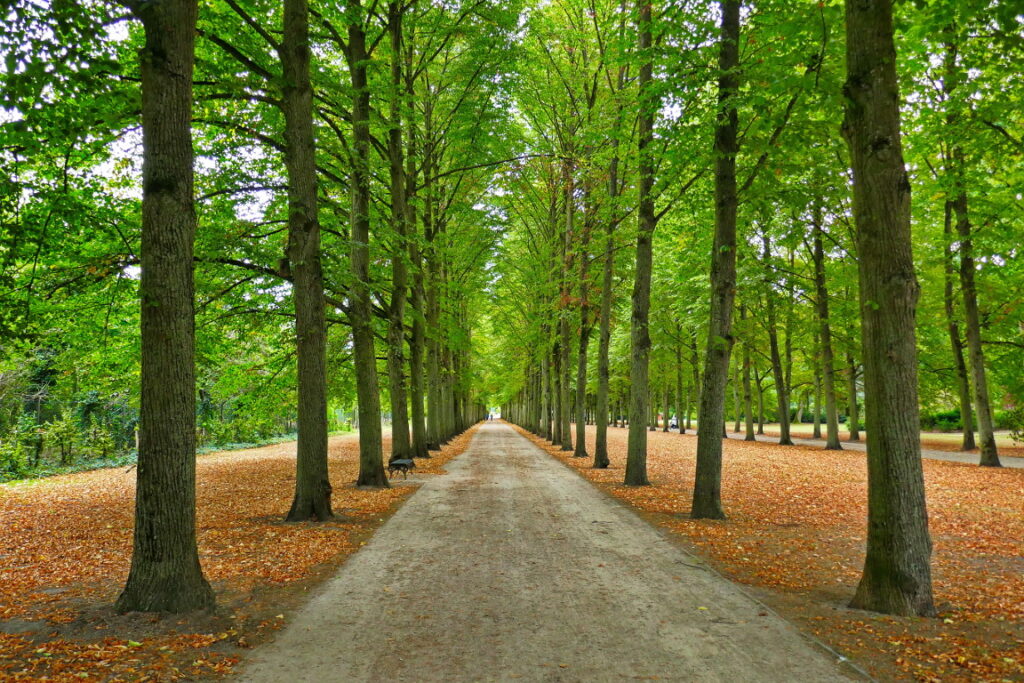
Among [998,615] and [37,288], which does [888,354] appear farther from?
[37,288]

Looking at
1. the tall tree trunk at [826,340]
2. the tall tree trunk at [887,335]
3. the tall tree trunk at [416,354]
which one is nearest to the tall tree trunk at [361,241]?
the tall tree trunk at [416,354]

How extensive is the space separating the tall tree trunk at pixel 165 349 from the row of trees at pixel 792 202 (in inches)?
254

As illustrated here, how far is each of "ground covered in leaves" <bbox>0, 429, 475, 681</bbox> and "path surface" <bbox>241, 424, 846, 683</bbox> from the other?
1.53 ft

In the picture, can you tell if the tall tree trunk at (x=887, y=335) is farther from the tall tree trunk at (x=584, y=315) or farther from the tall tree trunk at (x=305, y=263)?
the tall tree trunk at (x=584, y=315)

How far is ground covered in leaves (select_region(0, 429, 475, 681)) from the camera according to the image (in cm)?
418

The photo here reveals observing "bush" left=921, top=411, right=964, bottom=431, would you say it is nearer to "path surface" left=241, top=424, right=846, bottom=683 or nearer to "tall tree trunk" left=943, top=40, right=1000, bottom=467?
"tall tree trunk" left=943, top=40, right=1000, bottom=467

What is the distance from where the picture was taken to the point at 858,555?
7.21m

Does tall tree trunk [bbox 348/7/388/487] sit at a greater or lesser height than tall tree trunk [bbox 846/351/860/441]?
greater

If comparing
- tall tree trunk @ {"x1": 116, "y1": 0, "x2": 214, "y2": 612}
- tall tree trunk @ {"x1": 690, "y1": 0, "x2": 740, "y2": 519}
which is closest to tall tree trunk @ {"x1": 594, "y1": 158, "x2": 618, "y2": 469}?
tall tree trunk @ {"x1": 690, "y1": 0, "x2": 740, "y2": 519}

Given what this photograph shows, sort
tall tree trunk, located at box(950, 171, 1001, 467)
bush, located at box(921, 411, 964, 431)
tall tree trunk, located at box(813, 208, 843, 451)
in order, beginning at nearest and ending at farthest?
tall tree trunk, located at box(950, 171, 1001, 467) < tall tree trunk, located at box(813, 208, 843, 451) < bush, located at box(921, 411, 964, 431)

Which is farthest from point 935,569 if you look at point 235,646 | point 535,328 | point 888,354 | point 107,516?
point 535,328

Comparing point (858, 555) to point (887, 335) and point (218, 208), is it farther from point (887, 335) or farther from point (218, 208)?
point (218, 208)

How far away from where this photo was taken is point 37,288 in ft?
30.1

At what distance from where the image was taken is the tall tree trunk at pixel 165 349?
5.05 m
